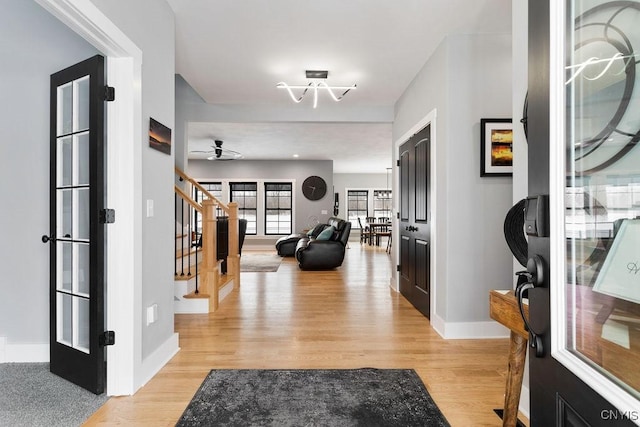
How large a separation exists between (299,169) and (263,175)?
3.74ft

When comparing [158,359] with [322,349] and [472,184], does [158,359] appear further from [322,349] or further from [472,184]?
[472,184]

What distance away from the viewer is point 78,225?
218cm

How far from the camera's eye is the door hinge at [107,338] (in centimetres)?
201

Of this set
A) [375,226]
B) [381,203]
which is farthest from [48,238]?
[381,203]

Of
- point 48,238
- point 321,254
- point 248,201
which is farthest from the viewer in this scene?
point 248,201

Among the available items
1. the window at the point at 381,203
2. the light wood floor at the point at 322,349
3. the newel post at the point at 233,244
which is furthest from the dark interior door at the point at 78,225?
the window at the point at 381,203

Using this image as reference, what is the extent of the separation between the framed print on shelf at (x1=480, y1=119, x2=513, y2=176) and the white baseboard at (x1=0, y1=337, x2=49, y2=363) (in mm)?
3892

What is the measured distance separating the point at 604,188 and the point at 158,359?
8.81 feet

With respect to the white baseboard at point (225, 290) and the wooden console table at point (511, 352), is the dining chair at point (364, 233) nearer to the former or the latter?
the white baseboard at point (225, 290)

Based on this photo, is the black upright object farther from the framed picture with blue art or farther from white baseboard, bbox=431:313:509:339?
white baseboard, bbox=431:313:509:339

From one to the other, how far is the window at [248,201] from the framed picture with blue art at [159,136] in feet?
25.6

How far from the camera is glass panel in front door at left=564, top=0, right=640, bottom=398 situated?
60 cm

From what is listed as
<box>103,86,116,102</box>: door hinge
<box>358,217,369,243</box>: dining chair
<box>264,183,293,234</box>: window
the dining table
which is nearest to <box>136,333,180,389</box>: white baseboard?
<box>103,86,116,102</box>: door hinge

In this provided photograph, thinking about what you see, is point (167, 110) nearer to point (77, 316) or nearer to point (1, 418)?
point (77, 316)
